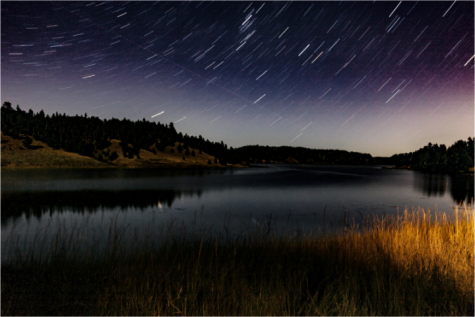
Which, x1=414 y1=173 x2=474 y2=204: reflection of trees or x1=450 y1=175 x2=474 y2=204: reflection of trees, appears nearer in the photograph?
x1=450 y1=175 x2=474 y2=204: reflection of trees

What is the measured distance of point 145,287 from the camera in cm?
625

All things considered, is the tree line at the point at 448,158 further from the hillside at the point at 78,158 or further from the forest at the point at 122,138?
the hillside at the point at 78,158

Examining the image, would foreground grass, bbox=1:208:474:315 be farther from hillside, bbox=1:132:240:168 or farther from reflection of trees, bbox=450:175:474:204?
hillside, bbox=1:132:240:168

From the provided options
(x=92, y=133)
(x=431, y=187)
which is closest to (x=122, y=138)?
(x=92, y=133)

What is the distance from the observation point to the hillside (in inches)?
3713

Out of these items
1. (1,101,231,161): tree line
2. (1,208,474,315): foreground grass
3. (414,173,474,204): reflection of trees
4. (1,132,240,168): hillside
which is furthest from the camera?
(1,101,231,161): tree line

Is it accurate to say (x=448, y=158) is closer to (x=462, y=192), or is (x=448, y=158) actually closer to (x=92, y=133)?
(x=462, y=192)

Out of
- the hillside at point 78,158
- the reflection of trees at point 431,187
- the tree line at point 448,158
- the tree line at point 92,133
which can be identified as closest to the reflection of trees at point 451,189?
the reflection of trees at point 431,187

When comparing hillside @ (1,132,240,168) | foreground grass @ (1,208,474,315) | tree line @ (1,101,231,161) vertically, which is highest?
tree line @ (1,101,231,161)

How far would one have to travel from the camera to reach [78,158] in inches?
4242

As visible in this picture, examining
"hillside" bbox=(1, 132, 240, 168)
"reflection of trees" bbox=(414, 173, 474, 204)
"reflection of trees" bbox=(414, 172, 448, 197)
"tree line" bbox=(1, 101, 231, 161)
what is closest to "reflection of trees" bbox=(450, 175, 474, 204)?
"reflection of trees" bbox=(414, 173, 474, 204)

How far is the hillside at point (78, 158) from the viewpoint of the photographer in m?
94.3

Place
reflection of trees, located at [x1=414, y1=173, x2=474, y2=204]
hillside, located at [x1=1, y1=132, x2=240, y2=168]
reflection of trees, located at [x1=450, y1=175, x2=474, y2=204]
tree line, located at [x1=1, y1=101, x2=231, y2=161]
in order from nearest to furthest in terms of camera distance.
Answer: reflection of trees, located at [x1=450, y1=175, x2=474, y2=204], reflection of trees, located at [x1=414, y1=173, x2=474, y2=204], hillside, located at [x1=1, y1=132, x2=240, y2=168], tree line, located at [x1=1, y1=101, x2=231, y2=161]

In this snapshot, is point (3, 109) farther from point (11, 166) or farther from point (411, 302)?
point (411, 302)
